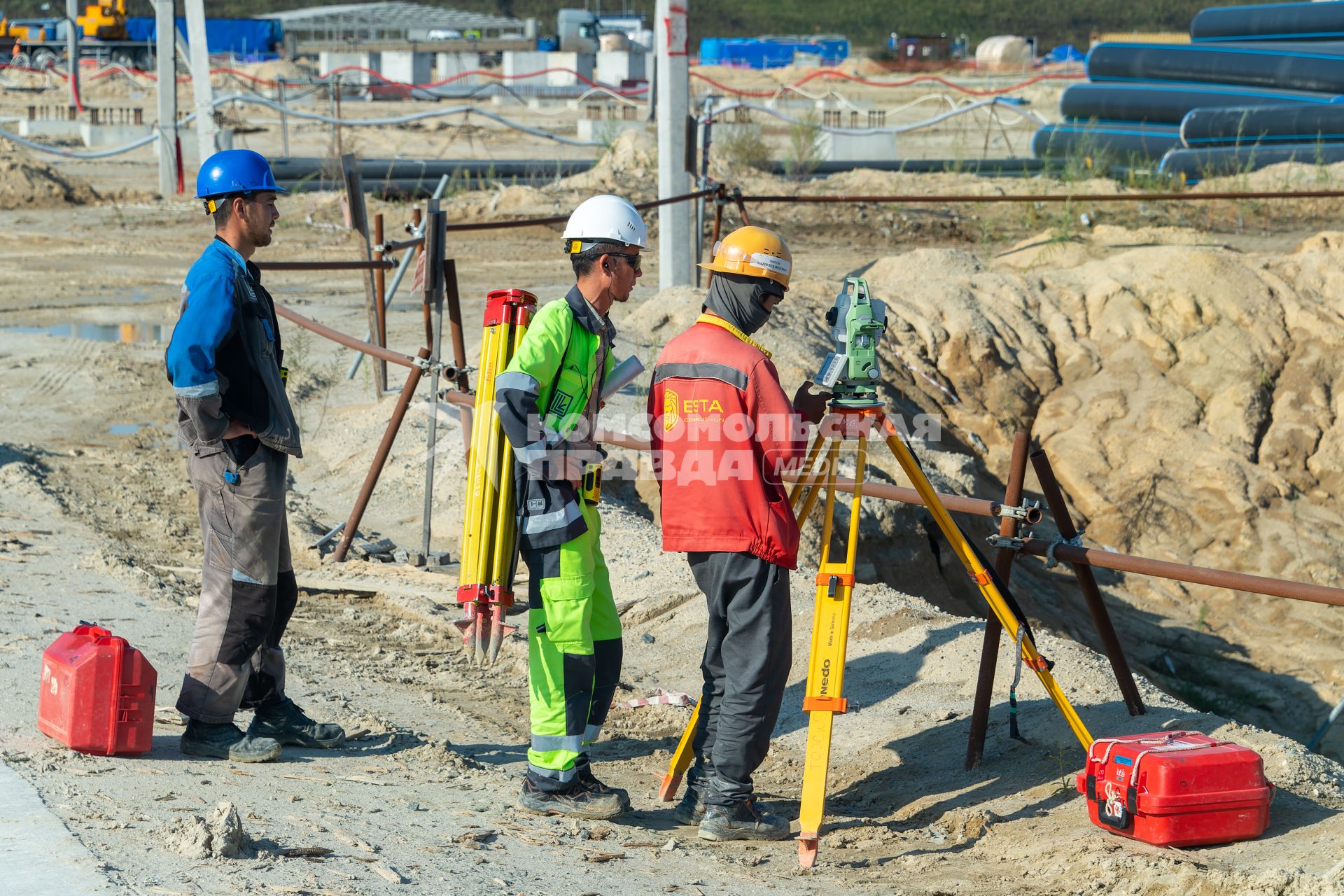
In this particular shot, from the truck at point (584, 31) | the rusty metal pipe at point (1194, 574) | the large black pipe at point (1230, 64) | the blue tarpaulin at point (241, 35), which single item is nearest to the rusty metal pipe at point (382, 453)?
the rusty metal pipe at point (1194, 574)

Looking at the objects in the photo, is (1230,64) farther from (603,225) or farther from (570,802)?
(570,802)

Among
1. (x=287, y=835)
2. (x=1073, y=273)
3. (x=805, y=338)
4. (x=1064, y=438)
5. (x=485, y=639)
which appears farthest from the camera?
(x=1073, y=273)

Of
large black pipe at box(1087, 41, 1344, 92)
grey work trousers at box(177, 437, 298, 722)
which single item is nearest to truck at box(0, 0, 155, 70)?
large black pipe at box(1087, 41, 1344, 92)

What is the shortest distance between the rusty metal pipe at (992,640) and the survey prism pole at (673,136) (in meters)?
6.73

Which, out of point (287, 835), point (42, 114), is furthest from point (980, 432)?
point (42, 114)

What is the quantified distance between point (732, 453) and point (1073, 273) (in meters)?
9.17

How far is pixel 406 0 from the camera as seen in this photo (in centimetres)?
7662

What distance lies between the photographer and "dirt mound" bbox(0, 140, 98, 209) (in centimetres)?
2044

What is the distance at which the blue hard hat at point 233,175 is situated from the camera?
4.28 meters

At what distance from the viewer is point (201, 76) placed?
56.5ft

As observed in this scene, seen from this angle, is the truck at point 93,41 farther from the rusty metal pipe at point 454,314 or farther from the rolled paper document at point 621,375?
the rolled paper document at point 621,375

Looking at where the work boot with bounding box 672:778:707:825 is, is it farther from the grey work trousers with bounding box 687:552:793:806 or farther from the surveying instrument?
the surveying instrument

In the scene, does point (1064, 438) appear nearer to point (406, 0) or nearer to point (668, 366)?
point (668, 366)

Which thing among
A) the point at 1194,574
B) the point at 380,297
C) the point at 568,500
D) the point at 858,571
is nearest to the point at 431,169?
the point at 380,297
